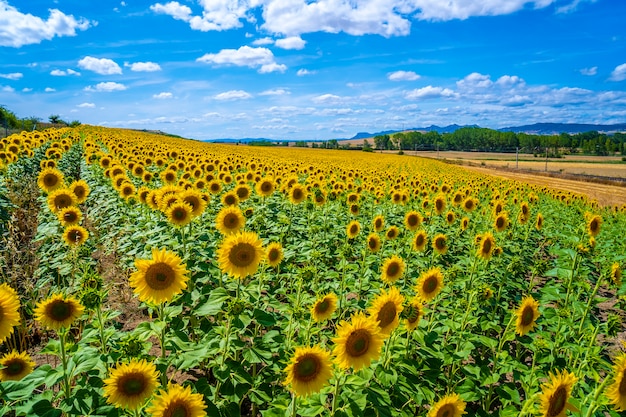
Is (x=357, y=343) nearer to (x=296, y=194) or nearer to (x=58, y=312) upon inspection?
(x=58, y=312)

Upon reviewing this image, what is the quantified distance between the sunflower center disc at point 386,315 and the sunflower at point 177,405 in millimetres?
1437

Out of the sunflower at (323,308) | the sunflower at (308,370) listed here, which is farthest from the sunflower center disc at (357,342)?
the sunflower at (323,308)

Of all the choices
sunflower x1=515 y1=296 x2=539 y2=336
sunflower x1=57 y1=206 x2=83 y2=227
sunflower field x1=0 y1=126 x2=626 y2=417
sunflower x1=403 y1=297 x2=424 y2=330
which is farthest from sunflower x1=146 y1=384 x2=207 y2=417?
sunflower x1=57 y1=206 x2=83 y2=227

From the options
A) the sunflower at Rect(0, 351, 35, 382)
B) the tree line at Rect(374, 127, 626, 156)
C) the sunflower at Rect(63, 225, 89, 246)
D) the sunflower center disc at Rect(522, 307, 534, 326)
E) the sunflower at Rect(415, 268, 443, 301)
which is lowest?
the sunflower at Rect(0, 351, 35, 382)

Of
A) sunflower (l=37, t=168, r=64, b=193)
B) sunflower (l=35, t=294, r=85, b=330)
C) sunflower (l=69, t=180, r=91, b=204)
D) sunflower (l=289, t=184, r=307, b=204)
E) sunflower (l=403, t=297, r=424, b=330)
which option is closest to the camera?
sunflower (l=35, t=294, r=85, b=330)

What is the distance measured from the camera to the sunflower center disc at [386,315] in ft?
9.70

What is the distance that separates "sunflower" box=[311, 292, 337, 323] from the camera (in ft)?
10.9

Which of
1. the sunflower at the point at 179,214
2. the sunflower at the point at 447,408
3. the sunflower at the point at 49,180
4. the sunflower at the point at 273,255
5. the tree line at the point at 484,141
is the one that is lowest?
the sunflower at the point at 447,408

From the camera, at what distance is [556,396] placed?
239cm

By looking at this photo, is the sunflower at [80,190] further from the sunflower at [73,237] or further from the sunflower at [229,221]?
the sunflower at [229,221]

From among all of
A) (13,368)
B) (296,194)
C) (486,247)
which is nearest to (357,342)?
(13,368)

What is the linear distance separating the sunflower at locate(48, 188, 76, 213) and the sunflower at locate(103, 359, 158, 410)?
4.75m

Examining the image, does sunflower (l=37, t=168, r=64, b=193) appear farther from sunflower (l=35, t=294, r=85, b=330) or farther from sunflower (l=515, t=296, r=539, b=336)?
sunflower (l=515, t=296, r=539, b=336)

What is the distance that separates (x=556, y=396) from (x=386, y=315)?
1178 millimetres
